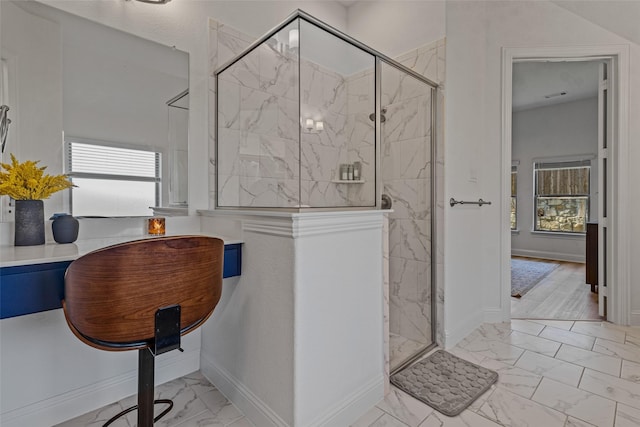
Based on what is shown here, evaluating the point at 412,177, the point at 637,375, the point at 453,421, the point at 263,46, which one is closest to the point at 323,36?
the point at 263,46

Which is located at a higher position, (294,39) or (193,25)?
(193,25)

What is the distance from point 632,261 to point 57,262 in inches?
153

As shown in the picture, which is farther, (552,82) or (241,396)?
(552,82)

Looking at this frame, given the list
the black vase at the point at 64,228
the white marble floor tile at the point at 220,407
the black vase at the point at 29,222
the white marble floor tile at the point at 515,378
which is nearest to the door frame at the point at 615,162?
the white marble floor tile at the point at 515,378

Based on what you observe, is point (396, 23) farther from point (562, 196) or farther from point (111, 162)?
point (562, 196)

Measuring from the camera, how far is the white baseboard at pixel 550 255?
18.5 ft

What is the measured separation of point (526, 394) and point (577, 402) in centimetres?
23

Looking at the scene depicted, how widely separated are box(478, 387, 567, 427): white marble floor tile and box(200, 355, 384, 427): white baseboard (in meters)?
0.54

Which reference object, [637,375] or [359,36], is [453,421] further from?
[359,36]

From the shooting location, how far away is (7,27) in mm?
1432

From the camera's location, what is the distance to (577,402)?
1.67 meters

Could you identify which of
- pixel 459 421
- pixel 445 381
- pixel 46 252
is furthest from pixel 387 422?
pixel 46 252

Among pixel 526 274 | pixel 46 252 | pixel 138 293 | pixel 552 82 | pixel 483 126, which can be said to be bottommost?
pixel 526 274

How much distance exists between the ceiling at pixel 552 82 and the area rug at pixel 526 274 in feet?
8.58
